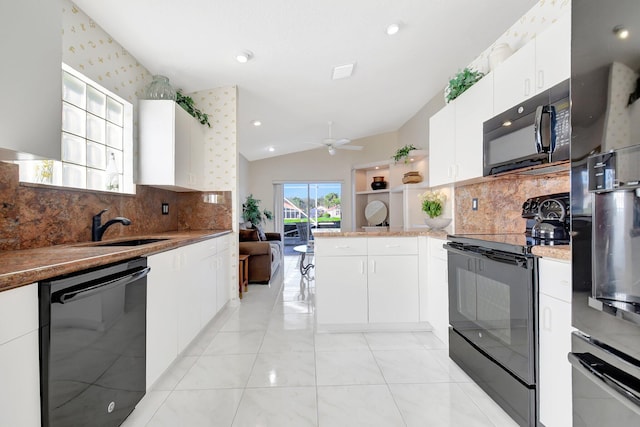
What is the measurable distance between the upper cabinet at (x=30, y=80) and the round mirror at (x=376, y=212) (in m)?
5.46

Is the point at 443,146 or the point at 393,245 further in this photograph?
the point at 443,146

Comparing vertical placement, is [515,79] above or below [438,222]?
above

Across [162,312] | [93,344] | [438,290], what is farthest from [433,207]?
[93,344]

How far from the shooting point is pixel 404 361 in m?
2.12

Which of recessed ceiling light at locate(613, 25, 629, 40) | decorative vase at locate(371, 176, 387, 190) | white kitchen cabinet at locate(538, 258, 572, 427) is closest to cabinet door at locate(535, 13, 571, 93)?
recessed ceiling light at locate(613, 25, 629, 40)

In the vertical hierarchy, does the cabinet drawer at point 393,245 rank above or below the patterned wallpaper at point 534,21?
below

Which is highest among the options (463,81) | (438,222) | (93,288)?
(463,81)

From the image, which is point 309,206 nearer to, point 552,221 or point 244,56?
point 244,56

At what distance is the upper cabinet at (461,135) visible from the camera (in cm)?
216

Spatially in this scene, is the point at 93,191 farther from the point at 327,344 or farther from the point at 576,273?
the point at 576,273

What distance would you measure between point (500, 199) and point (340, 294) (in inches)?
62.8

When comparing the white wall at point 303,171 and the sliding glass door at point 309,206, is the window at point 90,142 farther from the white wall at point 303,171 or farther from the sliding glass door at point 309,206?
the sliding glass door at point 309,206

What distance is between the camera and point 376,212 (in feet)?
20.4

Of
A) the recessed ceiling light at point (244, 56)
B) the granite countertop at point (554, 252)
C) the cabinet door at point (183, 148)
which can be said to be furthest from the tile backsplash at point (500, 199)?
the cabinet door at point (183, 148)
